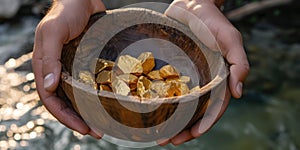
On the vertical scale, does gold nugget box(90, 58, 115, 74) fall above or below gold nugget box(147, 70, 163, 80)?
above

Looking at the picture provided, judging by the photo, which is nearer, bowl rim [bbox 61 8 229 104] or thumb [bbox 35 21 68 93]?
bowl rim [bbox 61 8 229 104]

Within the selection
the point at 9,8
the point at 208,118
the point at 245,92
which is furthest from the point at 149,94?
the point at 9,8

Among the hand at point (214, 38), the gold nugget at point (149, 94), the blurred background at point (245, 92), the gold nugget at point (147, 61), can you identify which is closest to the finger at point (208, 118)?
the hand at point (214, 38)

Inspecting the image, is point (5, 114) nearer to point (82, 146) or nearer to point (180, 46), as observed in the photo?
point (82, 146)

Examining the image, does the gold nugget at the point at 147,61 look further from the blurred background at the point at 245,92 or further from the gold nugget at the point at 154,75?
the blurred background at the point at 245,92

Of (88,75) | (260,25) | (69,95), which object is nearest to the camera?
(69,95)

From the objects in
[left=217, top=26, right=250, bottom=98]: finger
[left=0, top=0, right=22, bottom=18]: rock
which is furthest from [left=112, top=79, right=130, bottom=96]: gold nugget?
[left=0, top=0, right=22, bottom=18]: rock

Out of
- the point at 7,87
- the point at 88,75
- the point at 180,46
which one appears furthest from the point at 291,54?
the point at 88,75

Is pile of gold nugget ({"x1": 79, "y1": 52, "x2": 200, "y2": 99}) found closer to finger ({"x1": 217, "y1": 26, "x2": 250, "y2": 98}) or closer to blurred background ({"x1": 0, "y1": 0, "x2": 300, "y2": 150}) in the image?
finger ({"x1": 217, "y1": 26, "x2": 250, "y2": 98})
